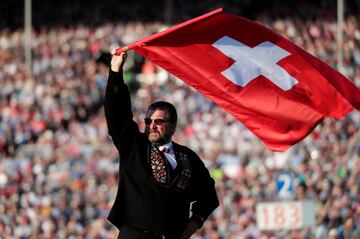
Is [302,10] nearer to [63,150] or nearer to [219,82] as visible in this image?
[63,150]

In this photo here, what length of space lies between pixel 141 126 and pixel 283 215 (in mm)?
6118

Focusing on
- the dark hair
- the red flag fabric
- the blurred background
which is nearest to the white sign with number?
the blurred background

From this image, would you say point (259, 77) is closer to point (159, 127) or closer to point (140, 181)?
point (159, 127)

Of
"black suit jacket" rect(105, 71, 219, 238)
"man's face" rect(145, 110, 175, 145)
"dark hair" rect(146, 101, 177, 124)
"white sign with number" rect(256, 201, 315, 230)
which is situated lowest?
"white sign with number" rect(256, 201, 315, 230)

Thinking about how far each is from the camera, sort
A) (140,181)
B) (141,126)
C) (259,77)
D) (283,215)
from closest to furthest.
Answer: (140,181)
(259,77)
(283,215)
(141,126)

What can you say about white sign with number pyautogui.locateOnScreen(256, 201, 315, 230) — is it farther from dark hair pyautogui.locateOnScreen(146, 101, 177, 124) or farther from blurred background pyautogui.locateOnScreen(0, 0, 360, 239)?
dark hair pyautogui.locateOnScreen(146, 101, 177, 124)

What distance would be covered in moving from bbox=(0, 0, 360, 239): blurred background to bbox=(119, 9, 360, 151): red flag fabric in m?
9.12

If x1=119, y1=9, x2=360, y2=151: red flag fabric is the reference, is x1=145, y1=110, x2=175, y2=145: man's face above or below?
below

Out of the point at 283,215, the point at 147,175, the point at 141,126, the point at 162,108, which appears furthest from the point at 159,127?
the point at 141,126

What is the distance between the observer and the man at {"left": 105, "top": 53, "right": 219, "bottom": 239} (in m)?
7.59

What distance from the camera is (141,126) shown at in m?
23.2

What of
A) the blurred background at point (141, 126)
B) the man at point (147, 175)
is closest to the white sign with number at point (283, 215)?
the blurred background at point (141, 126)

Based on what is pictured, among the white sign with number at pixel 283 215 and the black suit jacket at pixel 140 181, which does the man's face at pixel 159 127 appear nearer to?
the black suit jacket at pixel 140 181

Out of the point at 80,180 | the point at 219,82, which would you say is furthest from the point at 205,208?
the point at 80,180
